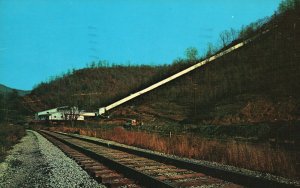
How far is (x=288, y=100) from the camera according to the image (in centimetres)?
3625

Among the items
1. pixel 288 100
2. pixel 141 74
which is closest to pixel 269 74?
pixel 288 100

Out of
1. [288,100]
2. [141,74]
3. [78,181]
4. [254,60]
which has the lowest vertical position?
[78,181]

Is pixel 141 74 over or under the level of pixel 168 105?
over

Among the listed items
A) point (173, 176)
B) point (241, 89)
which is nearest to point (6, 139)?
point (173, 176)

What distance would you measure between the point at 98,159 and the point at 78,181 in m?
4.88

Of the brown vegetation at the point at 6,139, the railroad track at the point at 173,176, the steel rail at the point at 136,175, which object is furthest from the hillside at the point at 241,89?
the railroad track at the point at 173,176

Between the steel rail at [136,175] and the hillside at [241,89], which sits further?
the hillside at [241,89]

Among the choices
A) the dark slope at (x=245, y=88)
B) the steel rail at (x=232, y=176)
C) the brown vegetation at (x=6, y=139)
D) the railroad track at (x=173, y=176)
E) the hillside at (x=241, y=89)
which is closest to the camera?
the steel rail at (x=232, y=176)

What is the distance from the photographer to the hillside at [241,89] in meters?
37.8

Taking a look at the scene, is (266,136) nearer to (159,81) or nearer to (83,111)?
→ (159,81)

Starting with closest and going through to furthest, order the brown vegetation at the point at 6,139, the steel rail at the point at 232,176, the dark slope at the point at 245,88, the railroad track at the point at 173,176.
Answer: the steel rail at the point at 232,176
the railroad track at the point at 173,176
the brown vegetation at the point at 6,139
the dark slope at the point at 245,88

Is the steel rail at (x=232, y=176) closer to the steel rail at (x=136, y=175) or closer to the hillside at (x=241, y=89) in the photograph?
the steel rail at (x=136, y=175)

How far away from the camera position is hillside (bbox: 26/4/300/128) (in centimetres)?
3778

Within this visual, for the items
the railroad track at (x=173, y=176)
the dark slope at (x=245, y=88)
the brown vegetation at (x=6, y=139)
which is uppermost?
the dark slope at (x=245, y=88)
